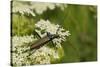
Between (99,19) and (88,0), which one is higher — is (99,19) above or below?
below

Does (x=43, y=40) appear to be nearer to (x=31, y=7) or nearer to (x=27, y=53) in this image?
(x=27, y=53)

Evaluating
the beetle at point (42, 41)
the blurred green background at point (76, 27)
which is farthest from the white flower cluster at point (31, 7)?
the beetle at point (42, 41)

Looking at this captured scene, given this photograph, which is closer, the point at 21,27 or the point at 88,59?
the point at 21,27

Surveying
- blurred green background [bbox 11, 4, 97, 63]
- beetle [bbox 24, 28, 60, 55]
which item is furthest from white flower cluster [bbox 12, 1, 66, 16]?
beetle [bbox 24, 28, 60, 55]

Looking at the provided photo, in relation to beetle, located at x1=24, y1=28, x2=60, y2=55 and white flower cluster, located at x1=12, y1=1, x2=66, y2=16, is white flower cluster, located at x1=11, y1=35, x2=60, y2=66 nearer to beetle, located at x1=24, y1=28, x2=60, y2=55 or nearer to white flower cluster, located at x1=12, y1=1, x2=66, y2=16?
beetle, located at x1=24, y1=28, x2=60, y2=55
